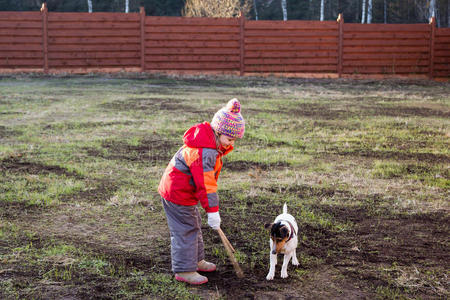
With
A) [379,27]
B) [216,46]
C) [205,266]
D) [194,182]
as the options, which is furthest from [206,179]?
[379,27]

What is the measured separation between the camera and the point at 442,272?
139 inches

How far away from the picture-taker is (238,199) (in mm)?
5184

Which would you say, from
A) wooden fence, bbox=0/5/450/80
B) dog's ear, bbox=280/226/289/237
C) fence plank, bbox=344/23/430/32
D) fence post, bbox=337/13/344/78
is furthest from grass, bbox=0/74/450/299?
fence plank, bbox=344/23/430/32

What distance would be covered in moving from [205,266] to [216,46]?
50.4ft

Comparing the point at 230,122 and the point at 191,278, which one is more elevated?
the point at 230,122

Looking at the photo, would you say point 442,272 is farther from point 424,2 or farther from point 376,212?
point 424,2

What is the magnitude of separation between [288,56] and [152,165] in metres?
13.1

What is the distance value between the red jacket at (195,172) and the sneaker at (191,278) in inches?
18.3

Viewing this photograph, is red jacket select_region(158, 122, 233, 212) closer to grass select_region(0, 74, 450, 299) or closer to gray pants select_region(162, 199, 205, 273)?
gray pants select_region(162, 199, 205, 273)

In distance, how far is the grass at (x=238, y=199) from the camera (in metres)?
3.42

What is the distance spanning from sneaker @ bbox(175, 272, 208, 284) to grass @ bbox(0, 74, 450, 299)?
6cm

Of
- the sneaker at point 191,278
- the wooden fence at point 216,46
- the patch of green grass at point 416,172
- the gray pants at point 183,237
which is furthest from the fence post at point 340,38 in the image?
the sneaker at point 191,278

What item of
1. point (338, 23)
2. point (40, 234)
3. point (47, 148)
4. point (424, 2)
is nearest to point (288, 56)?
point (338, 23)

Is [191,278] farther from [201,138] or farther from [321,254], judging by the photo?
[321,254]
